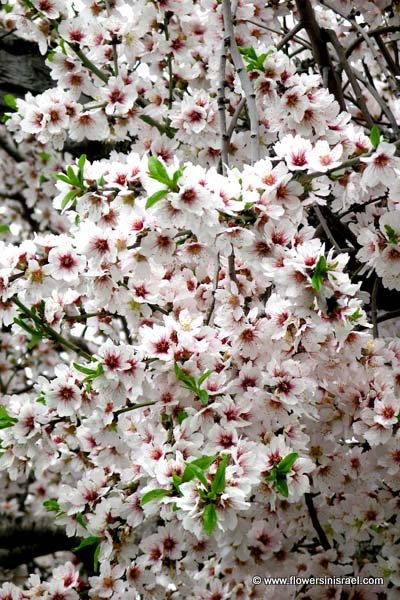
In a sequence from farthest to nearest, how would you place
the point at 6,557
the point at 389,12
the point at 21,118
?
the point at 6,557
the point at 389,12
the point at 21,118

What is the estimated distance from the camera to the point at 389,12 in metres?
2.63

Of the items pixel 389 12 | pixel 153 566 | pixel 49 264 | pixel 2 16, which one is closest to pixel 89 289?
pixel 49 264

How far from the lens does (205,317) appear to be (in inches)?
70.5

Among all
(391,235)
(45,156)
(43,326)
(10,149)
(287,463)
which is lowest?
(287,463)

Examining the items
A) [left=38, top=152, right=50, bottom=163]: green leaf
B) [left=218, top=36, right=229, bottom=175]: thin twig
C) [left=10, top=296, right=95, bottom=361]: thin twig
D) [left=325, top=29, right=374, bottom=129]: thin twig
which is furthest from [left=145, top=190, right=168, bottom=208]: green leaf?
[left=38, top=152, right=50, bottom=163]: green leaf

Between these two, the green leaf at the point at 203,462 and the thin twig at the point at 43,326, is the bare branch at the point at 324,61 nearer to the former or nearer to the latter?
the thin twig at the point at 43,326

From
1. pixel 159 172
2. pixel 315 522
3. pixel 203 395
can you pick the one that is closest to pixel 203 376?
pixel 203 395

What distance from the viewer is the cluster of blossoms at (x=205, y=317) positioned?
1485 mm

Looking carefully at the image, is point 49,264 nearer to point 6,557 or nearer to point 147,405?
point 147,405

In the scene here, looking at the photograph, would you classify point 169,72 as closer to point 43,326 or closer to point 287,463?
point 43,326

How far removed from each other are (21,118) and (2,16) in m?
1.41

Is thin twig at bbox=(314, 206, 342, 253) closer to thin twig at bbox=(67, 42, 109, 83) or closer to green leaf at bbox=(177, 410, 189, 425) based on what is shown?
green leaf at bbox=(177, 410, 189, 425)

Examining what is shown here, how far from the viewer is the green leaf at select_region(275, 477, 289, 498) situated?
57.6 inches

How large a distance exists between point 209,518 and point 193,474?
85 mm
